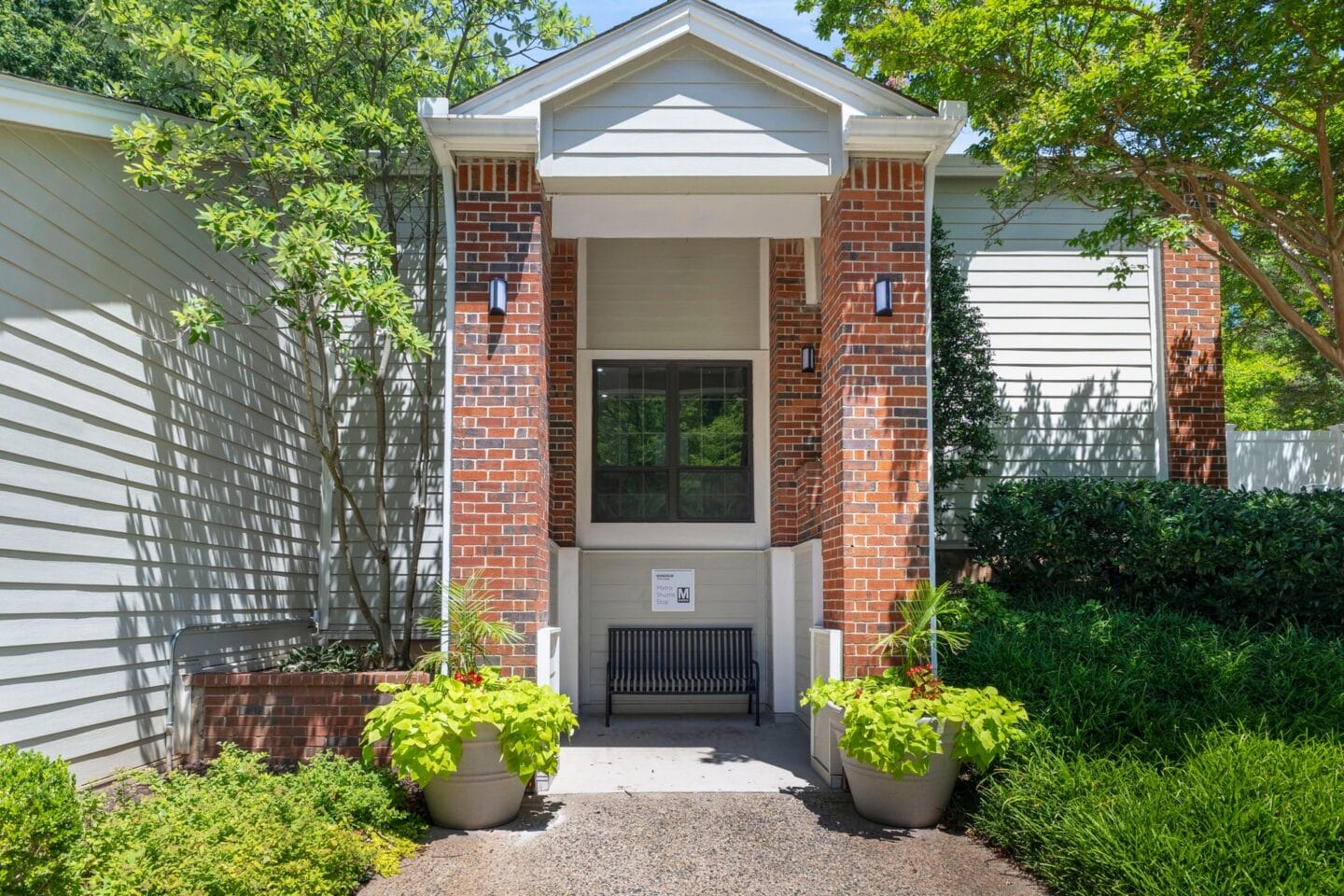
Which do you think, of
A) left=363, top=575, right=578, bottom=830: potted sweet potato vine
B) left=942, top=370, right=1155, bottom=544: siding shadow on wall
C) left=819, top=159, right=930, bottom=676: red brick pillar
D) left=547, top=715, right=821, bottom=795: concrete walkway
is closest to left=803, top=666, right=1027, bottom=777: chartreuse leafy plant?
left=819, top=159, right=930, bottom=676: red brick pillar

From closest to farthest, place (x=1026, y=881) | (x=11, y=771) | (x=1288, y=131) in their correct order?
(x=11, y=771) < (x=1026, y=881) < (x=1288, y=131)

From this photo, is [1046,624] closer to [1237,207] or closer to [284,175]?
[1237,207]

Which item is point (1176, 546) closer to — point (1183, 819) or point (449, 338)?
point (1183, 819)

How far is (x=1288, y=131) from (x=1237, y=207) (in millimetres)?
804

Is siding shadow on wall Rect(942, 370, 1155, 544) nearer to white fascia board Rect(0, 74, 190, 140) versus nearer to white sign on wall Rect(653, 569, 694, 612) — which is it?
white sign on wall Rect(653, 569, 694, 612)

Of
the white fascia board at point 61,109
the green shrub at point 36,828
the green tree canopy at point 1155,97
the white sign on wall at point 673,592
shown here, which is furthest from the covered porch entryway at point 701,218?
the green shrub at point 36,828

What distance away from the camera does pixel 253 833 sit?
12.5 feet

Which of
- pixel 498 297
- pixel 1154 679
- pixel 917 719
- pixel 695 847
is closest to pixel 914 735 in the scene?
pixel 917 719

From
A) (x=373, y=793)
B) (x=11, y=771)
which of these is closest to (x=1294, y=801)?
(x=373, y=793)

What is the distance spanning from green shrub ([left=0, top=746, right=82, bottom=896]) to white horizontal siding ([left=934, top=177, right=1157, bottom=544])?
25.4 feet

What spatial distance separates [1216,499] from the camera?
6.57m

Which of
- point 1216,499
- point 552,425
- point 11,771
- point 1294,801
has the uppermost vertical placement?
point 552,425

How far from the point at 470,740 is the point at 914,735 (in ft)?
7.26

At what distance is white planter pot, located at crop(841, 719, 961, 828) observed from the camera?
4926 mm
